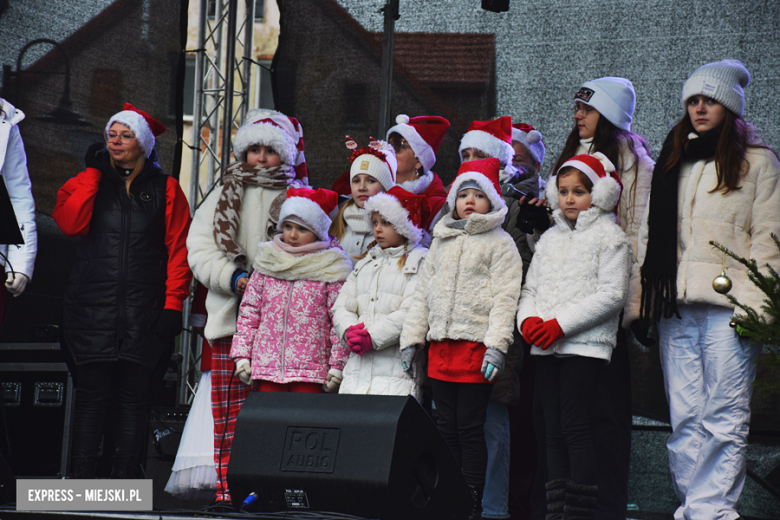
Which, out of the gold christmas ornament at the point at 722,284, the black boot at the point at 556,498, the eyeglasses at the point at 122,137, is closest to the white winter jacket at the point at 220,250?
the eyeglasses at the point at 122,137

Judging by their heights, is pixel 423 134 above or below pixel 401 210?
above

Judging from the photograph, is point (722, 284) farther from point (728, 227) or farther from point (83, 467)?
point (83, 467)

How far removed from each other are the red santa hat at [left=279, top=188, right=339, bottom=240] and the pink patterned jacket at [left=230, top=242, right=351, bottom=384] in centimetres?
11

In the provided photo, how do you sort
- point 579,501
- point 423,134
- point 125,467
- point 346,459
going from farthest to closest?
point 423,134, point 125,467, point 579,501, point 346,459

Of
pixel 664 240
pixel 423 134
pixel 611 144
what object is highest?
pixel 423 134

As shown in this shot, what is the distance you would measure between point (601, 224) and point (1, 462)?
2.27m

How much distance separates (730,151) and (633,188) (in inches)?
17.4

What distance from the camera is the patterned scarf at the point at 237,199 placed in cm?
397

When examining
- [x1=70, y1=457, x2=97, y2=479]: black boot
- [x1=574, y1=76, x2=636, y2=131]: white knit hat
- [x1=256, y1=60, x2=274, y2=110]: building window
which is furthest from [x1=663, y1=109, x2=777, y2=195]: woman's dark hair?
[x1=256, y1=60, x2=274, y2=110]: building window

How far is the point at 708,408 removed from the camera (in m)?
3.20

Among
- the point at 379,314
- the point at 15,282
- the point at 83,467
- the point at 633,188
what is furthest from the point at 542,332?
the point at 15,282

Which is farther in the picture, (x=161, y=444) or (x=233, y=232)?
(x=161, y=444)

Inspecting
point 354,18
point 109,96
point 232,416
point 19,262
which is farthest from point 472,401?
point 109,96

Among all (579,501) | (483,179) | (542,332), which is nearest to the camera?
(579,501)
